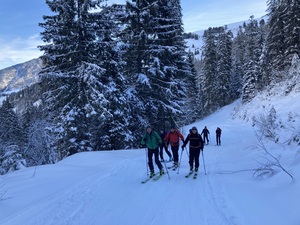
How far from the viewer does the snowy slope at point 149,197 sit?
17.7 feet

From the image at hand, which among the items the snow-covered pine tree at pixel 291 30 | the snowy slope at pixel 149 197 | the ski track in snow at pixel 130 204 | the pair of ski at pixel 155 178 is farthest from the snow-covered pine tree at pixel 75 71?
the snow-covered pine tree at pixel 291 30

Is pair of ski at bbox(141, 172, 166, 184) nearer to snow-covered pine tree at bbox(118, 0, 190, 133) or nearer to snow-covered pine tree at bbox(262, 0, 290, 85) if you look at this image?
snow-covered pine tree at bbox(118, 0, 190, 133)

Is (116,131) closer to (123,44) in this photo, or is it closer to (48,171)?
(123,44)

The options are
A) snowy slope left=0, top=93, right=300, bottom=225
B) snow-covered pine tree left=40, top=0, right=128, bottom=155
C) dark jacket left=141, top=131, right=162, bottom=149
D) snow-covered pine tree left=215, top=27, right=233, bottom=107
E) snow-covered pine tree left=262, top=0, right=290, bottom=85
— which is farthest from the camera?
snow-covered pine tree left=215, top=27, right=233, bottom=107

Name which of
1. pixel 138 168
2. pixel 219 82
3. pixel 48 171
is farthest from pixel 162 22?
pixel 219 82

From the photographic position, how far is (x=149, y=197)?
6.95 m

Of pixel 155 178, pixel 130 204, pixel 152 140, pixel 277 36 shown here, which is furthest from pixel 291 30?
pixel 130 204

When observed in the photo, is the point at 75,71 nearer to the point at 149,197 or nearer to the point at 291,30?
the point at 149,197

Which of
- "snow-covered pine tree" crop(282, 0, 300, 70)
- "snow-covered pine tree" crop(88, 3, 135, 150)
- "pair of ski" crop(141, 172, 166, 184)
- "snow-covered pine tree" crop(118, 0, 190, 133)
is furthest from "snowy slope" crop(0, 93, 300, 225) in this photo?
"snow-covered pine tree" crop(282, 0, 300, 70)

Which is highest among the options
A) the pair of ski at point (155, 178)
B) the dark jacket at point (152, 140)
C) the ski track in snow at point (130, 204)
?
the dark jacket at point (152, 140)

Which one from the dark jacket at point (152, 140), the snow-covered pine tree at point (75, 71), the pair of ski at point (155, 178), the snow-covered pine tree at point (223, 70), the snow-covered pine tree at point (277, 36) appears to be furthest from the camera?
the snow-covered pine tree at point (223, 70)

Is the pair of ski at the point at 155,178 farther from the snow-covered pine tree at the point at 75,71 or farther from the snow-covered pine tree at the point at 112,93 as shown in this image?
the snow-covered pine tree at the point at 112,93

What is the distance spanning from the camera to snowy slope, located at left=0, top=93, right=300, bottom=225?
539 centimetres

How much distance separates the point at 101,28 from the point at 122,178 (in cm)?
1180
